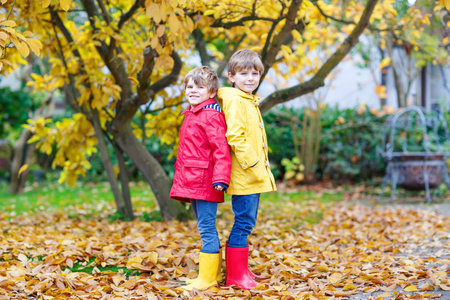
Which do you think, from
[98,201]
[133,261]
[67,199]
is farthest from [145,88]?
[67,199]

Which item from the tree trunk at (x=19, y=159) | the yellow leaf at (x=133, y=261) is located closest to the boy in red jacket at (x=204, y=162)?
the yellow leaf at (x=133, y=261)

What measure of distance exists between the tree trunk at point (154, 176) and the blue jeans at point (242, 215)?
6.20 feet

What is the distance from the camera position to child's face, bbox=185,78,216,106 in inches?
102

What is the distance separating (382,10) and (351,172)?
410 centimetres

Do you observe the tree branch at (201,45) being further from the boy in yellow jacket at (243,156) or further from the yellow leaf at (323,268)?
the yellow leaf at (323,268)

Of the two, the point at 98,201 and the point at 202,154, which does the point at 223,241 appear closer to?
the point at 202,154

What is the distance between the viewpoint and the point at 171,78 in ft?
13.0

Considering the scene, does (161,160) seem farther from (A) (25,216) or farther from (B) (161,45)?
(B) (161,45)

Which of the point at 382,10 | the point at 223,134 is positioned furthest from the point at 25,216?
the point at 382,10

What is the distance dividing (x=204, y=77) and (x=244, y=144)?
496 millimetres

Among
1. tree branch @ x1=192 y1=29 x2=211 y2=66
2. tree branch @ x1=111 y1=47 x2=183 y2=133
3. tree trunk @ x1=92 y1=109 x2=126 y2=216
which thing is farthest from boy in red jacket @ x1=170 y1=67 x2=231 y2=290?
tree branch @ x1=192 y1=29 x2=211 y2=66

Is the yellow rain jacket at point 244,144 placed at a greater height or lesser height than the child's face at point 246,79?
lesser

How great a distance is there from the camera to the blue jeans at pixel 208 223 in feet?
8.38

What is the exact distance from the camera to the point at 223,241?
3.60 metres
